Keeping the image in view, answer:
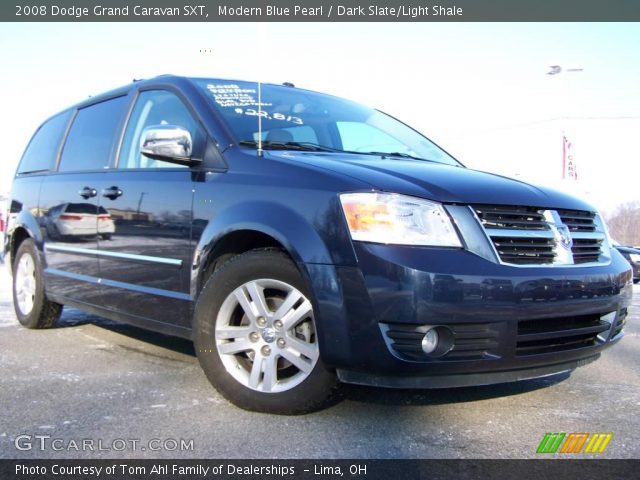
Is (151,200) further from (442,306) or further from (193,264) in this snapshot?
(442,306)

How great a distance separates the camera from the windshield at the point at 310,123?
3.42m

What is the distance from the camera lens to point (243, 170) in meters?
3.01

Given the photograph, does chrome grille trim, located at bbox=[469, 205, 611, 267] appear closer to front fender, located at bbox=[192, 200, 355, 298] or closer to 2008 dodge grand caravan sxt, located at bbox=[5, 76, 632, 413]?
2008 dodge grand caravan sxt, located at bbox=[5, 76, 632, 413]

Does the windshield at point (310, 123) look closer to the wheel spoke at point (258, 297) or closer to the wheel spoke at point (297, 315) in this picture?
the wheel spoke at point (258, 297)

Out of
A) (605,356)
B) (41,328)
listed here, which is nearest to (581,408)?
(605,356)

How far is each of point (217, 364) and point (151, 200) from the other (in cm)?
111

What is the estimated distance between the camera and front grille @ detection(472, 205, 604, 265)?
2.57 meters

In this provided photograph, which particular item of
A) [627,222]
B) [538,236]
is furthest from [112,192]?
[627,222]

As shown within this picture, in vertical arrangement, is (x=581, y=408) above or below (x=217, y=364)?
below

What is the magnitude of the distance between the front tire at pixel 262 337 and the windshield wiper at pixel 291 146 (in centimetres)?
67

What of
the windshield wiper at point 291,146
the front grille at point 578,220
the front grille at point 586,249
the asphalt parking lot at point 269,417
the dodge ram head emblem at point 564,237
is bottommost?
the asphalt parking lot at point 269,417

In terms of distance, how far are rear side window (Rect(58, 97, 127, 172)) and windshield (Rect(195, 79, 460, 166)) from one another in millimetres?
919

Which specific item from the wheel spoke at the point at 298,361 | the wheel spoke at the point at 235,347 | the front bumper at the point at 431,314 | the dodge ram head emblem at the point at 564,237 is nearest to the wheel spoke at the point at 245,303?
the wheel spoke at the point at 235,347

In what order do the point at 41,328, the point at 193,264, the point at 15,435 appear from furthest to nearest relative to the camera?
the point at 41,328, the point at 193,264, the point at 15,435
